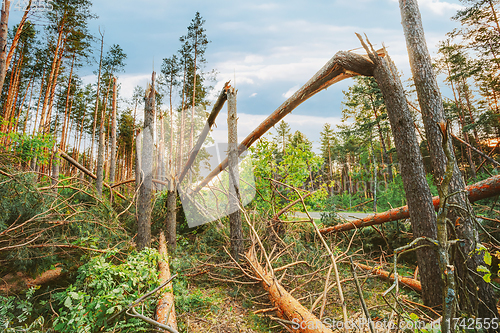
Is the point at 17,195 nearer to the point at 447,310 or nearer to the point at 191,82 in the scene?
the point at 447,310

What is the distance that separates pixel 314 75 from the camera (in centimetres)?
354

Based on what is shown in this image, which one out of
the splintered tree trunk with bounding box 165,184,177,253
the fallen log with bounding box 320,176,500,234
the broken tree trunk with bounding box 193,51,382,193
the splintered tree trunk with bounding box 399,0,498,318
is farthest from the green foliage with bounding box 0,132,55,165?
the splintered tree trunk with bounding box 399,0,498,318

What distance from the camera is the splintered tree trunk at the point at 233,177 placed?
4.41 meters

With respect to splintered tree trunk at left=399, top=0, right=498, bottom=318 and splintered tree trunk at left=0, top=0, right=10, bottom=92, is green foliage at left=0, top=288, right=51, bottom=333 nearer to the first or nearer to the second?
splintered tree trunk at left=399, top=0, right=498, bottom=318

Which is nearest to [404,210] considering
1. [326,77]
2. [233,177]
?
[326,77]

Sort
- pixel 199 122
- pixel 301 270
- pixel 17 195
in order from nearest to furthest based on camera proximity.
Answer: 1. pixel 17 195
2. pixel 301 270
3. pixel 199 122

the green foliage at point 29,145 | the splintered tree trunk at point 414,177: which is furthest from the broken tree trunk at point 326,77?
the green foliage at point 29,145

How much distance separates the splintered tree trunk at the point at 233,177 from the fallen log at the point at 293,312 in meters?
1.13

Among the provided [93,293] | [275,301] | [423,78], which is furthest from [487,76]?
[93,293]

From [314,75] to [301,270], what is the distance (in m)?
3.45

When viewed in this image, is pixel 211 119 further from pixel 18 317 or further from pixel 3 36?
pixel 3 36

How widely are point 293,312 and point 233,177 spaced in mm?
2618

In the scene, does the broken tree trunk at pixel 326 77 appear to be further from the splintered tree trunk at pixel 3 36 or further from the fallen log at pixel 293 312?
the splintered tree trunk at pixel 3 36

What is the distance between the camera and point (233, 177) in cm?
Answer: 449
